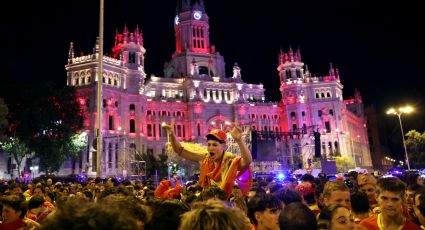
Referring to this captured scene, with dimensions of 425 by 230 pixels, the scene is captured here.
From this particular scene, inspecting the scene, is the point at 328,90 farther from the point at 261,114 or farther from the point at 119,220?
the point at 119,220

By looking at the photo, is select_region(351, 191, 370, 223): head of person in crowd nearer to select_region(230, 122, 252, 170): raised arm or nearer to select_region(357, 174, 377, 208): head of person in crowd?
select_region(357, 174, 377, 208): head of person in crowd

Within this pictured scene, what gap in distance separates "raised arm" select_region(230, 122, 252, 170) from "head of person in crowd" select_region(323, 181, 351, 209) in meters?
1.60

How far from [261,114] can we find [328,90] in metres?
15.1

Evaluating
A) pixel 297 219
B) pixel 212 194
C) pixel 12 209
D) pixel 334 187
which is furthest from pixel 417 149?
pixel 12 209

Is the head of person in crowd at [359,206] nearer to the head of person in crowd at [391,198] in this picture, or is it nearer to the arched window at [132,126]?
the head of person in crowd at [391,198]

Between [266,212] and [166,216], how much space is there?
150 cm

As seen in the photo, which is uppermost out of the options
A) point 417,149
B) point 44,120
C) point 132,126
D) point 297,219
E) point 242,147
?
point 132,126

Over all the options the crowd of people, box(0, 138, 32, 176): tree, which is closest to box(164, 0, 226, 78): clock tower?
box(0, 138, 32, 176): tree

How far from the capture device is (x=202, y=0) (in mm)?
81938

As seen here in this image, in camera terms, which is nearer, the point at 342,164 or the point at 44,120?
the point at 44,120

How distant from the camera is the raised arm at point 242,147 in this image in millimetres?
6368

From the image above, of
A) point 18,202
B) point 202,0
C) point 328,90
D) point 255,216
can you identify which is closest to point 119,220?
point 255,216

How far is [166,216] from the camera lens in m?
3.28

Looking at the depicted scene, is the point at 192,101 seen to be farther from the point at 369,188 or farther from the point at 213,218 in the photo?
the point at 213,218
